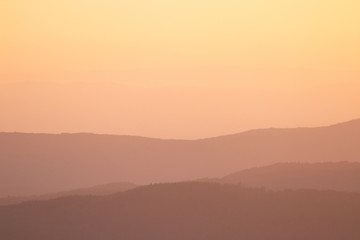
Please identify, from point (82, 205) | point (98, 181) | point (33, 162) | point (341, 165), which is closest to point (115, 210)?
point (82, 205)

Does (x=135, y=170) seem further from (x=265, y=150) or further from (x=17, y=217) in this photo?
(x=17, y=217)

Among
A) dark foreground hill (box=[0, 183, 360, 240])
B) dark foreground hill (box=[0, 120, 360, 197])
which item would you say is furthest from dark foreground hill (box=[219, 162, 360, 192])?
dark foreground hill (box=[0, 120, 360, 197])

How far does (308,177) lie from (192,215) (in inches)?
423

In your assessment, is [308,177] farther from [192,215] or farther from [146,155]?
[146,155]

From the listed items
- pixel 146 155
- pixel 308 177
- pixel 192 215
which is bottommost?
pixel 192 215

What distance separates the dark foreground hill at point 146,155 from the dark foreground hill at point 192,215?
3857 cm

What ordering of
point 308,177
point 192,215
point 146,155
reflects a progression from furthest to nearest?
point 146,155 < point 308,177 < point 192,215

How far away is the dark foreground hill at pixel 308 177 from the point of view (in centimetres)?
3231

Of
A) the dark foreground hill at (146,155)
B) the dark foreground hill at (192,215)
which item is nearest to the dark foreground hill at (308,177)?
the dark foreground hill at (192,215)

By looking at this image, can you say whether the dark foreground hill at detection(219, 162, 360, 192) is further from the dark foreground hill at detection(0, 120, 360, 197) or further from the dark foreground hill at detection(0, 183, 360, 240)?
the dark foreground hill at detection(0, 120, 360, 197)

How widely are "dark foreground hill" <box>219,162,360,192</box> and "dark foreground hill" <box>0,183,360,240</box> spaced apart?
330 cm

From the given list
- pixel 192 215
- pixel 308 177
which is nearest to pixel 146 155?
pixel 308 177

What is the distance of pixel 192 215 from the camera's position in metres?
26.0

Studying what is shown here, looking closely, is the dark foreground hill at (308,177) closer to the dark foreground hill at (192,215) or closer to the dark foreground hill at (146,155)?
the dark foreground hill at (192,215)
